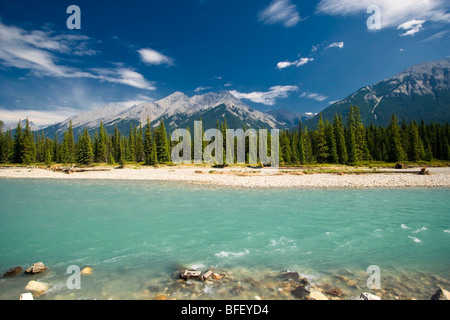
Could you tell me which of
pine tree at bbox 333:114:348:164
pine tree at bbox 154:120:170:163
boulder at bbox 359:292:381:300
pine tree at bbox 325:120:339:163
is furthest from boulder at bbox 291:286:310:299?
pine tree at bbox 154:120:170:163

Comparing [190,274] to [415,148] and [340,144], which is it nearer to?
[340,144]

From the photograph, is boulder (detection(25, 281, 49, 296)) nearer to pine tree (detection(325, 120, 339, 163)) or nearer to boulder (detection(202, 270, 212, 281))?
boulder (detection(202, 270, 212, 281))

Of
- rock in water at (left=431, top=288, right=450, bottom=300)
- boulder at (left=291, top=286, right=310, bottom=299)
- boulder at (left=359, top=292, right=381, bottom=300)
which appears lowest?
boulder at (left=291, top=286, right=310, bottom=299)

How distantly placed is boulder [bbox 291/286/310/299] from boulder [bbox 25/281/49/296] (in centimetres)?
753

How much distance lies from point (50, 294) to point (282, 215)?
13362 mm

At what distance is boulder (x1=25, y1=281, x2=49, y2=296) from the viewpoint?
21.2 feet

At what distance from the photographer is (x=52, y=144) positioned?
99625 mm

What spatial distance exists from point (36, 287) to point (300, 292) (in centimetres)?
806

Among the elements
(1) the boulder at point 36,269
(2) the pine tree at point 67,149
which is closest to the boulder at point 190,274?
(1) the boulder at point 36,269

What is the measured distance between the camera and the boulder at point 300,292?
20.3 feet
